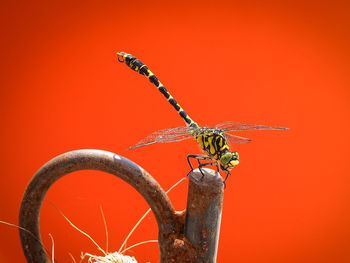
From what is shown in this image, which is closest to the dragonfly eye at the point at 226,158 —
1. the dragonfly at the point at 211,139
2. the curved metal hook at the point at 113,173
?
the dragonfly at the point at 211,139

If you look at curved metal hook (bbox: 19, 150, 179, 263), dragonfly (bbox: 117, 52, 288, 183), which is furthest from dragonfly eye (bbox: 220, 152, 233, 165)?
curved metal hook (bbox: 19, 150, 179, 263)

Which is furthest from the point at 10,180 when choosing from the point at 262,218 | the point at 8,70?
the point at 262,218

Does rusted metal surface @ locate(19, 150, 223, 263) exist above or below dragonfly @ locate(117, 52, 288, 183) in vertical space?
below

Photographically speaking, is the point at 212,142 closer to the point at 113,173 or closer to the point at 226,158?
the point at 226,158

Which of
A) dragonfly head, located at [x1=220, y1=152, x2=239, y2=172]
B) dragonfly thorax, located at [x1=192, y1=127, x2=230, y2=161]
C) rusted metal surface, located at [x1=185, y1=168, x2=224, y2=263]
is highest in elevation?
dragonfly thorax, located at [x1=192, y1=127, x2=230, y2=161]

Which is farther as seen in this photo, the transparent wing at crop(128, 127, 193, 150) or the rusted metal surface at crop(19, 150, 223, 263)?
the transparent wing at crop(128, 127, 193, 150)

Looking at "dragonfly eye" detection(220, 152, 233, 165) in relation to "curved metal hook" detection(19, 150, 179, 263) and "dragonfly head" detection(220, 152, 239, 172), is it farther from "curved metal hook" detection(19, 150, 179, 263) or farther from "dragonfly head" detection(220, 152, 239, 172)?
"curved metal hook" detection(19, 150, 179, 263)
